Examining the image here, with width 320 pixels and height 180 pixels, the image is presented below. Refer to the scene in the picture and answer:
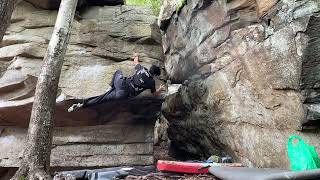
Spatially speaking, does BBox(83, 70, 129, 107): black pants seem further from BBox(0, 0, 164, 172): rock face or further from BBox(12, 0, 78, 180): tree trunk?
BBox(12, 0, 78, 180): tree trunk

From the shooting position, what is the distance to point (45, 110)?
6445mm

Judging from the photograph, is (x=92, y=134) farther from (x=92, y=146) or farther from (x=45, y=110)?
(x=45, y=110)

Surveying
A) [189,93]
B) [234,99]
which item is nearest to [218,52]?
[234,99]

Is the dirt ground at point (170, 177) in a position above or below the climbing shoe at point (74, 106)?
below

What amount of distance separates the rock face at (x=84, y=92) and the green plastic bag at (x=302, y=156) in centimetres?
513

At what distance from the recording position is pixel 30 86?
9133mm

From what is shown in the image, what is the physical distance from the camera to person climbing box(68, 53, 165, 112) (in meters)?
8.05

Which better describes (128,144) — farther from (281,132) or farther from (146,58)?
(281,132)

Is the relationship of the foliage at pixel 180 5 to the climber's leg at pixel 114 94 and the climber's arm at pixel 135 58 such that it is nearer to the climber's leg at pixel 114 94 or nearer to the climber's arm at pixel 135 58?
the climber's arm at pixel 135 58

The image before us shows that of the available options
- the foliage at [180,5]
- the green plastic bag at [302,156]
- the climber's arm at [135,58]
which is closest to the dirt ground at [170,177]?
the green plastic bag at [302,156]

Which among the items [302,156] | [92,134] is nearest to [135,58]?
[92,134]

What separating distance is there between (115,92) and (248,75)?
3392 millimetres

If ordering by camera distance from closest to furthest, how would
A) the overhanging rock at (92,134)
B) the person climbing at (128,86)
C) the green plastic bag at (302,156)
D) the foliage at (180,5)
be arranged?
1. the green plastic bag at (302,156)
2. the person climbing at (128,86)
3. the overhanging rock at (92,134)
4. the foliage at (180,5)

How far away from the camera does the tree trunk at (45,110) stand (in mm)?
5914
